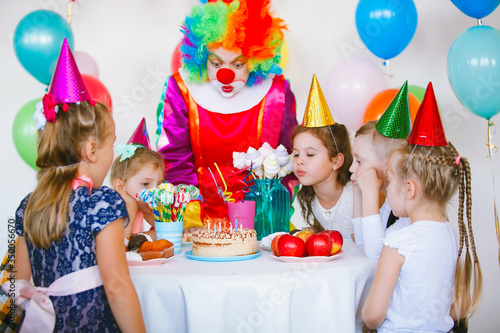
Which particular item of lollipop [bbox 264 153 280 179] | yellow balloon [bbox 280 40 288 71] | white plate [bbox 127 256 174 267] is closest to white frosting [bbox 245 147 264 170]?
lollipop [bbox 264 153 280 179]

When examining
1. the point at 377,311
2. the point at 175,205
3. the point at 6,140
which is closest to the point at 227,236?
the point at 175,205

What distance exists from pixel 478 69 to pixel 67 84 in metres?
2.28

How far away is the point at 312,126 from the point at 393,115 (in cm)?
44

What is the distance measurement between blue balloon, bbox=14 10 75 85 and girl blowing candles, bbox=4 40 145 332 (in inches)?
74.8

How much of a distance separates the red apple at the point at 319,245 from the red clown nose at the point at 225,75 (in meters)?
1.27

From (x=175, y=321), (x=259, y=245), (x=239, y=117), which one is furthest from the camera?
(x=239, y=117)

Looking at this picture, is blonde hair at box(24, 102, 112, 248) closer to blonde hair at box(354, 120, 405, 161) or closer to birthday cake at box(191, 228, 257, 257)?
birthday cake at box(191, 228, 257, 257)

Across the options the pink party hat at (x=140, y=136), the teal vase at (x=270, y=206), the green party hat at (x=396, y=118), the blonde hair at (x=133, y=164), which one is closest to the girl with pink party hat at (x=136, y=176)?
the blonde hair at (x=133, y=164)

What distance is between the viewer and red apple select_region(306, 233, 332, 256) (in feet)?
5.54

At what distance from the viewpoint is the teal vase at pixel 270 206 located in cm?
205

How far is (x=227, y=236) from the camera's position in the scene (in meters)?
1.75

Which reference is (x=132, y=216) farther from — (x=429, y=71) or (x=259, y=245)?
(x=429, y=71)

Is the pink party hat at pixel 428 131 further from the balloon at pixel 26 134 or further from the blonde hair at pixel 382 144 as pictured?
the balloon at pixel 26 134

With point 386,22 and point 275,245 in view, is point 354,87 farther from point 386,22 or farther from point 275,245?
point 275,245
